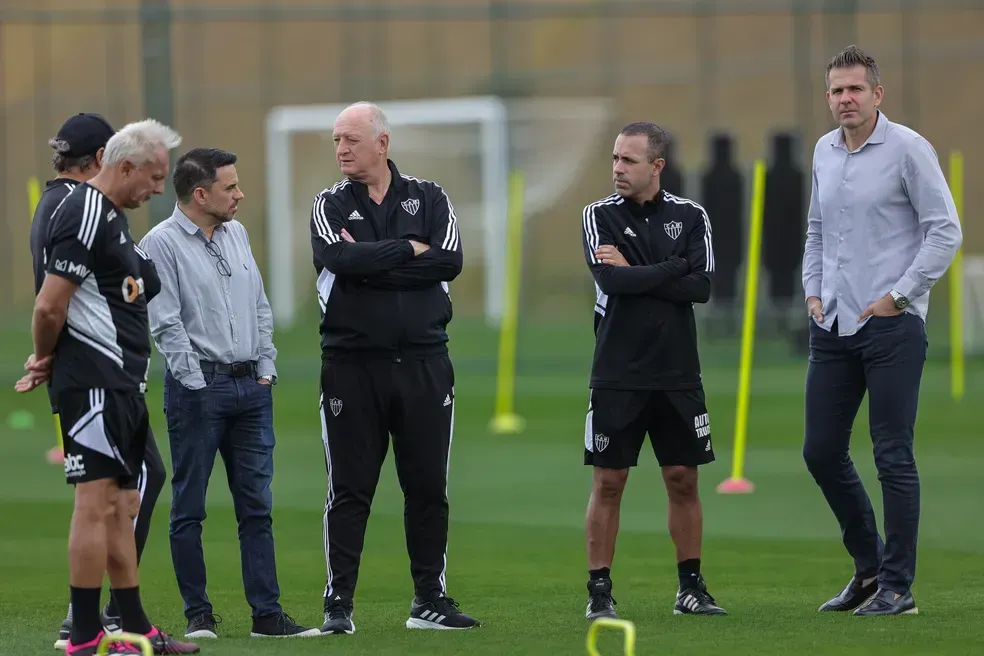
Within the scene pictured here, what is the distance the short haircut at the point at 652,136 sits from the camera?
6.33 metres

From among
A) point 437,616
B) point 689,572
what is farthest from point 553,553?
point 437,616

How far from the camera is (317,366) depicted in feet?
66.7

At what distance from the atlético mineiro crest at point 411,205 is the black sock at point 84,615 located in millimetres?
1914

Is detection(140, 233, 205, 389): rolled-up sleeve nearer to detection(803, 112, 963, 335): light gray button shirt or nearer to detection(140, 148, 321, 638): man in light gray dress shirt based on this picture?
detection(140, 148, 321, 638): man in light gray dress shirt

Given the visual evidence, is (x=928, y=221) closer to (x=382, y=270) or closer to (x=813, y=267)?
(x=813, y=267)

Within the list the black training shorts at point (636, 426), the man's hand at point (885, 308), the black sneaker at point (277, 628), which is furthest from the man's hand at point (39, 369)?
the man's hand at point (885, 308)

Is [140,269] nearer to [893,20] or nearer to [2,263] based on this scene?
[2,263]

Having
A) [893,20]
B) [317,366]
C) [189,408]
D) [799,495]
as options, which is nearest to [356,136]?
[189,408]

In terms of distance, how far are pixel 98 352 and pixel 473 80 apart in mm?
29276

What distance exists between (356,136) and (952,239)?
2.33 meters

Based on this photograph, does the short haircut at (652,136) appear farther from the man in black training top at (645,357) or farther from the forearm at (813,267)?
the forearm at (813,267)

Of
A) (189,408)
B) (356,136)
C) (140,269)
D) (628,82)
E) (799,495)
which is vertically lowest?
(799,495)

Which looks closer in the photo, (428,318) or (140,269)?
(140,269)

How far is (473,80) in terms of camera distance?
34062 mm
